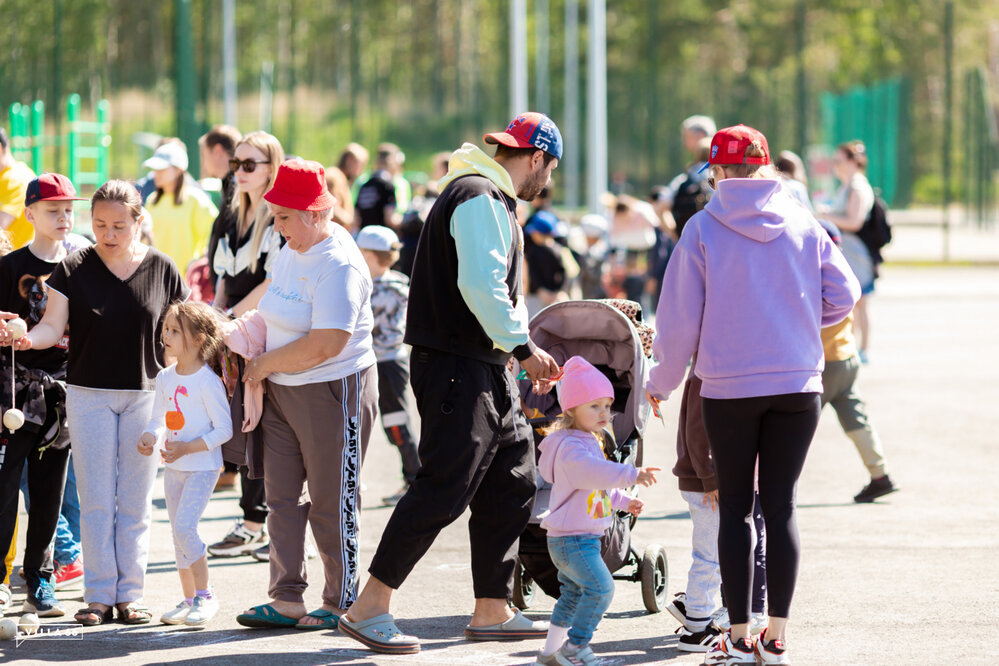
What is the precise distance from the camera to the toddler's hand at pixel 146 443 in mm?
5934

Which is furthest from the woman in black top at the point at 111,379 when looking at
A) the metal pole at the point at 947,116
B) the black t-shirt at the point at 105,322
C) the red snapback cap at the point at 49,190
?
the metal pole at the point at 947,116

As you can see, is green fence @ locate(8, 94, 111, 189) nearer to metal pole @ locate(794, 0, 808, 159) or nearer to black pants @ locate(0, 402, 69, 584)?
black pants @ locate(0, 402, 69, 584)

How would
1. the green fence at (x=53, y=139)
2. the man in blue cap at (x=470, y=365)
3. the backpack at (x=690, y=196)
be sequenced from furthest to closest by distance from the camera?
the green fence at (x=53, y=139)
the backpack at (x=690, y=196)
the man in blue cap at (x=470, y=365)

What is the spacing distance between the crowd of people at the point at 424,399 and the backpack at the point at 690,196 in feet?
13.7

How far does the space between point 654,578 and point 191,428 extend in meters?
2.08

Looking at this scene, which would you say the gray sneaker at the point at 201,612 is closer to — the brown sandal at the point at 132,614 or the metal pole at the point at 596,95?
the brown sandal at the point at 132,614

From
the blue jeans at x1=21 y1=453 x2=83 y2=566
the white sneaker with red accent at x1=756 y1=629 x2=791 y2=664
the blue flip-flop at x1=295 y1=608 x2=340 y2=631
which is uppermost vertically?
the blue jeans at x1=21 y1=453 x2=83 y2=566

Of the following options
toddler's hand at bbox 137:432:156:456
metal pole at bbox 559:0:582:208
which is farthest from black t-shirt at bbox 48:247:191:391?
metal pole at bbox 559:0:582:208

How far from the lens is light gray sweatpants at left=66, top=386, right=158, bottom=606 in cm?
602

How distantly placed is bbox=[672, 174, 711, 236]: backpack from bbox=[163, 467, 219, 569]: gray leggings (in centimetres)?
504

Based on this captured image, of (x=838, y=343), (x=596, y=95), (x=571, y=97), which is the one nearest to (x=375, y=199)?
(x=838, y=343)

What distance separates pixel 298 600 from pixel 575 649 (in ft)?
4.25

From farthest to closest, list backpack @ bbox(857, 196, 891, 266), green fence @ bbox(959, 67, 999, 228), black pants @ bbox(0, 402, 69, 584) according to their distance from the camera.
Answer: green fence @ bbox(959, 67, 999, 228) < backpack @ bbox(857, 196, 891, 266) < black pants @ bbox(0, 402, 69, 584)

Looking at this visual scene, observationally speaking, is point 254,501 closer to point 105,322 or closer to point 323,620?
point 323,620
